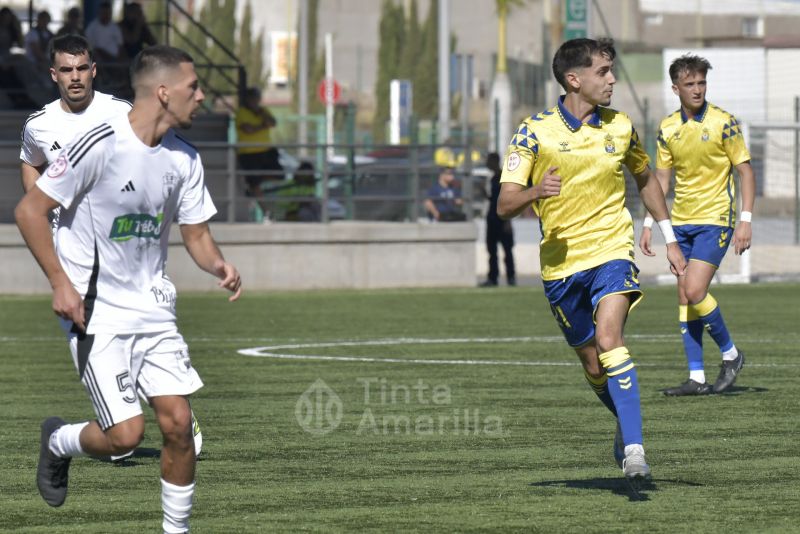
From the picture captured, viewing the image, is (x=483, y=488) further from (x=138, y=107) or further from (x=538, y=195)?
(x=138, y=107)

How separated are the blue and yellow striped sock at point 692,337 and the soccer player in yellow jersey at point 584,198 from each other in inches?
138

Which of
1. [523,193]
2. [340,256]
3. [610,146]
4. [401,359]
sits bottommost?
[401,359]

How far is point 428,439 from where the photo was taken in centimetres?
1020

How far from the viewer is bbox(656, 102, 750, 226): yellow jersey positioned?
12234mm

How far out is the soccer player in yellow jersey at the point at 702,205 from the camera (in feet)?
40.0

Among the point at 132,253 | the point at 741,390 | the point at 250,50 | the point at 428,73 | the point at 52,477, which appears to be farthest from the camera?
the point at 250,50

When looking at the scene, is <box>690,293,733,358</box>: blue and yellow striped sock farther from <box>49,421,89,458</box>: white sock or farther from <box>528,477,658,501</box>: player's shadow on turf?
<box>49,421,89,458</box>: white sock

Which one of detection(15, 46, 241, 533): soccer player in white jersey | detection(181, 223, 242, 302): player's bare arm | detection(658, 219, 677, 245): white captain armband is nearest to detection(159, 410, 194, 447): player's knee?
detection(15, 46, 241, 533): soccer player in white jersey

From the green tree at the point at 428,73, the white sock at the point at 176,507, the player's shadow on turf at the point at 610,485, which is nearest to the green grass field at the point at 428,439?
the player's shadow on turf at the point at 610,485

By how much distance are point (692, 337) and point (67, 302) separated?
6.69 meters

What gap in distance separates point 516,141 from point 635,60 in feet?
206

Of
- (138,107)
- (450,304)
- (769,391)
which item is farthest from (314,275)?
(138,107)

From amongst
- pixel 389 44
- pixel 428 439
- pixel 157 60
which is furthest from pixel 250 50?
pixel 157 60

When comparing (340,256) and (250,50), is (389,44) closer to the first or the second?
(250,50)
